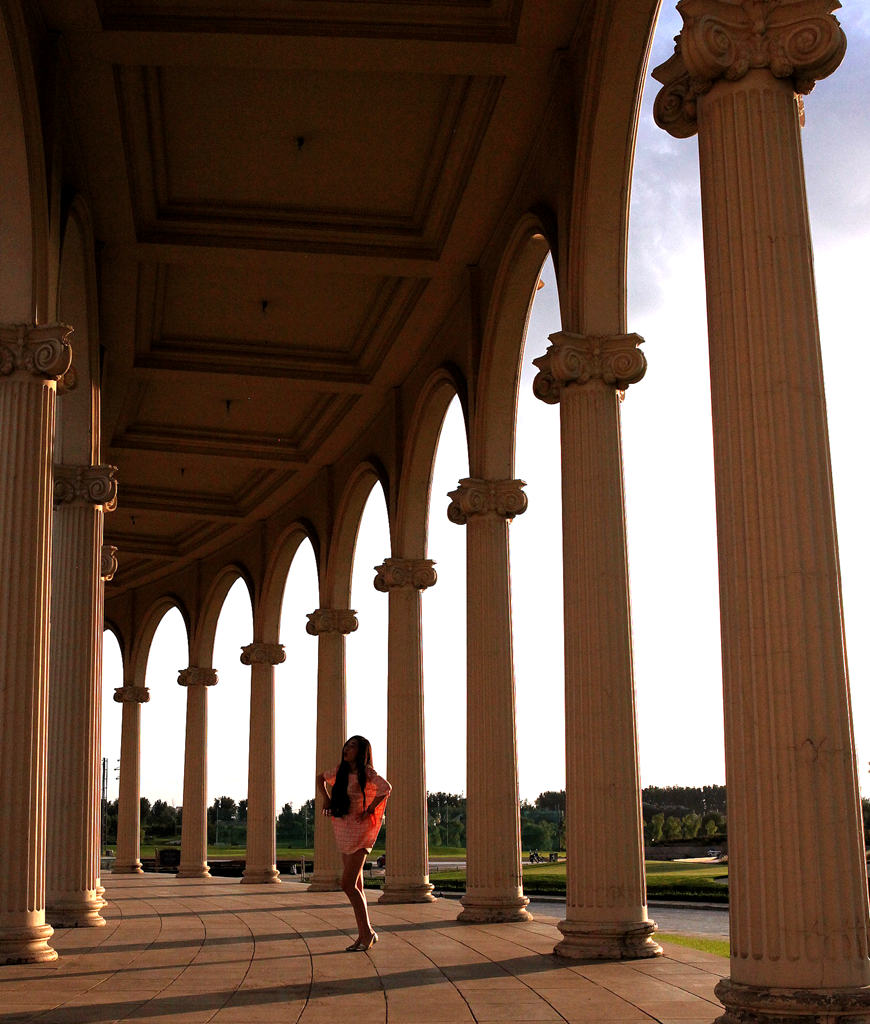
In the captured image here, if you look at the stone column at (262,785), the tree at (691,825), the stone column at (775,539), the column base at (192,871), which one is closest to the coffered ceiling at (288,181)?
the stone column at (775,539)

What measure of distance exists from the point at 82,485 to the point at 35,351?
198 inches

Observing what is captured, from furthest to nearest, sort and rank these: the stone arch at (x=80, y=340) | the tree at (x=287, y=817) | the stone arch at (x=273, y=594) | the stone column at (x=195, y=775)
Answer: the tree at (x=287, y=817) → the stone column at (x=195, y=775) → the stone arch at (x=273, y=594) → the stone arch at (x=80, y=340)

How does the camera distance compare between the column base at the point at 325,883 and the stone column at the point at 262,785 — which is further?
the stone column at the point at 262,785

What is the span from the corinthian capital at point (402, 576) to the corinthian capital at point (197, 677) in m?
14.9

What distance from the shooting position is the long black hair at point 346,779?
1157cm

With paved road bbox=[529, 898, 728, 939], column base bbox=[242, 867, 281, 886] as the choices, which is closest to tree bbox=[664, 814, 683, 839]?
column base bbox=[242, 867, 281, 886]

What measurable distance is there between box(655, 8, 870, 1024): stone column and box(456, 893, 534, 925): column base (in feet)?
27.1

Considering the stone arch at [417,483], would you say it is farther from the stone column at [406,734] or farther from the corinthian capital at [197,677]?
the corinthian capital at [197,677]


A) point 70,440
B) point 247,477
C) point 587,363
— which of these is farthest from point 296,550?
point 587,363

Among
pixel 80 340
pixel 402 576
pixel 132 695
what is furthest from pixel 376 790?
pixel 132 695

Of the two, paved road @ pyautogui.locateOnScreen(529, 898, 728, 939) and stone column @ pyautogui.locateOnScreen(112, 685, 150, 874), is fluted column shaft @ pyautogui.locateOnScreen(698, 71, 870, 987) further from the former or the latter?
stone column @ pyautogui.locateOnScreen(112, 685, 150, 874)

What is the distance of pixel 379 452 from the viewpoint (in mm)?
23594

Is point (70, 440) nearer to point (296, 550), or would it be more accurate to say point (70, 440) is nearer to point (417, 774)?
point (417, 774)

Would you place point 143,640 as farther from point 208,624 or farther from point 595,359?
point 595,359
